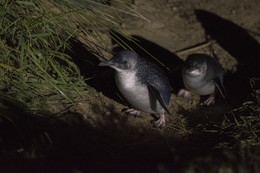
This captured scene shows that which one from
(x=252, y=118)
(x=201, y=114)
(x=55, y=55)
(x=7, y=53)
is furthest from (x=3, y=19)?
(x=252, y=118)

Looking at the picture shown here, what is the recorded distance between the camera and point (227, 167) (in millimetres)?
2262

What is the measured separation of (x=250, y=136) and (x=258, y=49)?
60.9 inches

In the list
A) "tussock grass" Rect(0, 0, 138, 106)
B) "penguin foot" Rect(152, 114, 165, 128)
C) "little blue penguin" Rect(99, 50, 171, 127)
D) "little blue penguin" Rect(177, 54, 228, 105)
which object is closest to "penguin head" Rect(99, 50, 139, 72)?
"little blue penguin" Rect(99, 50, 171, 127)

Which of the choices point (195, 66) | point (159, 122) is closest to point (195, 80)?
point (195, 66)

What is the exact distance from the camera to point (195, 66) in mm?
3498

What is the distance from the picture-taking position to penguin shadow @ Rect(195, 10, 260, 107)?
12.8ft

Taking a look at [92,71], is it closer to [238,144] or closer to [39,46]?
[39,46]

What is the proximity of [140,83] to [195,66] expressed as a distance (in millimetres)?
596

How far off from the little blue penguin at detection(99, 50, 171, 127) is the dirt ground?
0.62 ft

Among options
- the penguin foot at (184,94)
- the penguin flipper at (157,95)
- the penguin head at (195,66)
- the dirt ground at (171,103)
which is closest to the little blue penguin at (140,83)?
the penguin flipper at (157,95)

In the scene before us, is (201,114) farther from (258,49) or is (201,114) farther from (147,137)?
(258,49)

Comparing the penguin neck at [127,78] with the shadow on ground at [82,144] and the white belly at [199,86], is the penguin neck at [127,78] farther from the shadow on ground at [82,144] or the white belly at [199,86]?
the white belly at [199,86]

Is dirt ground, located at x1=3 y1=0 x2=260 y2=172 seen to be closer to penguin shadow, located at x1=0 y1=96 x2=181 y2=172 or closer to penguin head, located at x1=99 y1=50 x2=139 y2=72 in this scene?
penguin shadow, located at x1=0 y1=96 x2=181 y2=172

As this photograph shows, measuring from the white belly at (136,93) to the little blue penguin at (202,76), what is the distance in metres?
0.51
